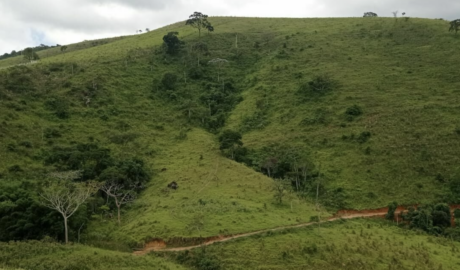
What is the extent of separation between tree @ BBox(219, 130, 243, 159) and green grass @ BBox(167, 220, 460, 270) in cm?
2231

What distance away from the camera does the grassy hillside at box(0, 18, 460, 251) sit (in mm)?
44688

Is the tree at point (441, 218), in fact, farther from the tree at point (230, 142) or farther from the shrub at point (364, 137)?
the tree at point (230, 142)

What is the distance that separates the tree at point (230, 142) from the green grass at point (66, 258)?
87.5ft

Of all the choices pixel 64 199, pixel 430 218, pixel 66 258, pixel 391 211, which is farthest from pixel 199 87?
pixel 66 258

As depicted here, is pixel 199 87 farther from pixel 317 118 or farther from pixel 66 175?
pixel 66 175

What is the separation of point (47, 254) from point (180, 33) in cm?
9468

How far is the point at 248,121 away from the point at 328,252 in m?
38.7

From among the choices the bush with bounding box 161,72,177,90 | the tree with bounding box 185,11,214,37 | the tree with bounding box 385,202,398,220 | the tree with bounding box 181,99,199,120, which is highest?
the tree with bounding box 185,11,214,37

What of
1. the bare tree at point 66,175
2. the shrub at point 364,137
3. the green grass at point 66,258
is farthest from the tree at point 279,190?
the bare tree at point 66,175

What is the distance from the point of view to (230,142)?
59500 mm

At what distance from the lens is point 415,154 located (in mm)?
53125

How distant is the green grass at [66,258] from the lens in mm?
29688

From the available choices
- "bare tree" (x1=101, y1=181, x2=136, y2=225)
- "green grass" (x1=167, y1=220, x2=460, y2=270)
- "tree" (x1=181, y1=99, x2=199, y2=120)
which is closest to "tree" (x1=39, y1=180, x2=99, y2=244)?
"bare tree" (x1=101, y1=181, x2=136, y2=225)

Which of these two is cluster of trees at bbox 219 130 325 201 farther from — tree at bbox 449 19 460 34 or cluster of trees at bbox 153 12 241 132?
tree at bbox 449 19 460 34
